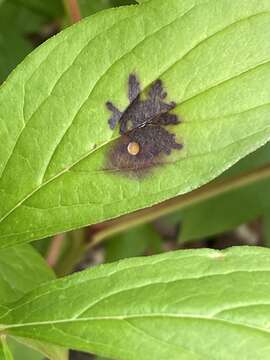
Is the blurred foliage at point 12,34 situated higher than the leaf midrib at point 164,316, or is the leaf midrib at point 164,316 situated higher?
the blurred foliage at point 12,34

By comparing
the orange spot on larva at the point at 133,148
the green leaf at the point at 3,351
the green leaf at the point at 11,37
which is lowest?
the green leaf at the point at 3,351

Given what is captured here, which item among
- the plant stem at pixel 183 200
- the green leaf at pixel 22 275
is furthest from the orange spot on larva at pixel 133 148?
the plant stem at pixel 183 200

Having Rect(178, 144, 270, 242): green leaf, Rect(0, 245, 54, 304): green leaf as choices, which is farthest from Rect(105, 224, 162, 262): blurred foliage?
Rect(0, 245, 54, 304): green leaf

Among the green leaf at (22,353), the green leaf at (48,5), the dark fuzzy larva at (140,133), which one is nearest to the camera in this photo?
the dark fuzzy larva at (140,133)

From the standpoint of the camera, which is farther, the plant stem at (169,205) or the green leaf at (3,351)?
the plant stem at (169,205)

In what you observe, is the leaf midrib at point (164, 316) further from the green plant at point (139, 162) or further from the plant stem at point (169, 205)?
the plant stem at point (169, 205)

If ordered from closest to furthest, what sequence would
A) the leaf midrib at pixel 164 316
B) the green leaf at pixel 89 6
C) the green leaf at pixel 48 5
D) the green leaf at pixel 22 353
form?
the leaf midrib at pixel 164 316 < the green leaf at pixel 22 353 < the green leaf at pixel 89 6 < the green leaf at pixel 48 5

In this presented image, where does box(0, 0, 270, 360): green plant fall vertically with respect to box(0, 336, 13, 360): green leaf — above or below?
above

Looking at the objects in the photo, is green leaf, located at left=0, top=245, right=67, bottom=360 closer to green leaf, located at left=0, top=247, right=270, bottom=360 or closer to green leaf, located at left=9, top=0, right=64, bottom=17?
green leaf, located at left=0, top=247, right=270, bottom=360
